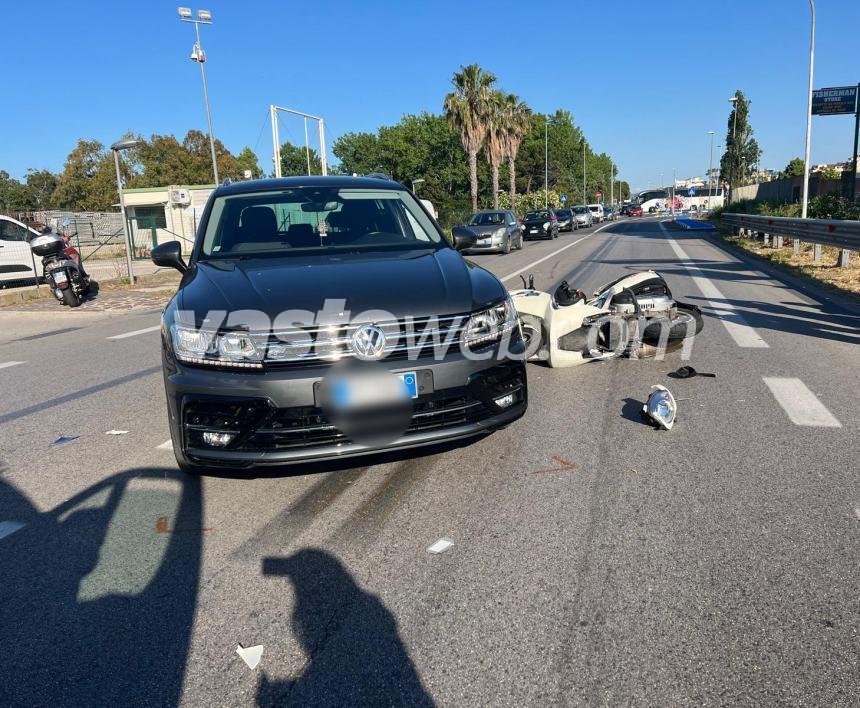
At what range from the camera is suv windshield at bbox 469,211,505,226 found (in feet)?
84.5

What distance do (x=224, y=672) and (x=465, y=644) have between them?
2.70 ft

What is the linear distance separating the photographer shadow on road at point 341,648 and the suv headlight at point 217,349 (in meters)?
0.97

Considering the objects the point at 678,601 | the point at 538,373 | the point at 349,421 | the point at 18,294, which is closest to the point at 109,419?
the point at 349,421

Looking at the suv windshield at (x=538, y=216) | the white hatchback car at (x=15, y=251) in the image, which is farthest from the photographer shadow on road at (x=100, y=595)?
the suv windshield at (x=538, y=216)

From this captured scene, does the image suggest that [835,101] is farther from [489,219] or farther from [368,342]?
[368,342]

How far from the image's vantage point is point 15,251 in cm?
1752

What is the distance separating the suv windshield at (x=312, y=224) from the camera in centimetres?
473

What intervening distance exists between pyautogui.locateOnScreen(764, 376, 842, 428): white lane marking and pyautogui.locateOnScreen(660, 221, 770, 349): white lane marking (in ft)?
5.13

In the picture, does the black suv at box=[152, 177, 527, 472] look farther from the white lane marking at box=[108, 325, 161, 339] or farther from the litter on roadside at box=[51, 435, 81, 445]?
the white lane marking at box=[108, 325, 161, 339]

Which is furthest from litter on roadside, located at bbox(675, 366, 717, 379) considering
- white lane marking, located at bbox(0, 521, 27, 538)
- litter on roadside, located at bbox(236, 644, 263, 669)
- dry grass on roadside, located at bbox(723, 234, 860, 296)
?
dry grass on roadside, located at bbox(723, 234, 860, 296)

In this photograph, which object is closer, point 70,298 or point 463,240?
point 463,240

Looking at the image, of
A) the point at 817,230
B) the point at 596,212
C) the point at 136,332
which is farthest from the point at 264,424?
the point at 596,212

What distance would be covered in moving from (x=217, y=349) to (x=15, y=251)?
A: 17.1m

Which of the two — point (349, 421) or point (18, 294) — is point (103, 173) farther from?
point (349, 421)
